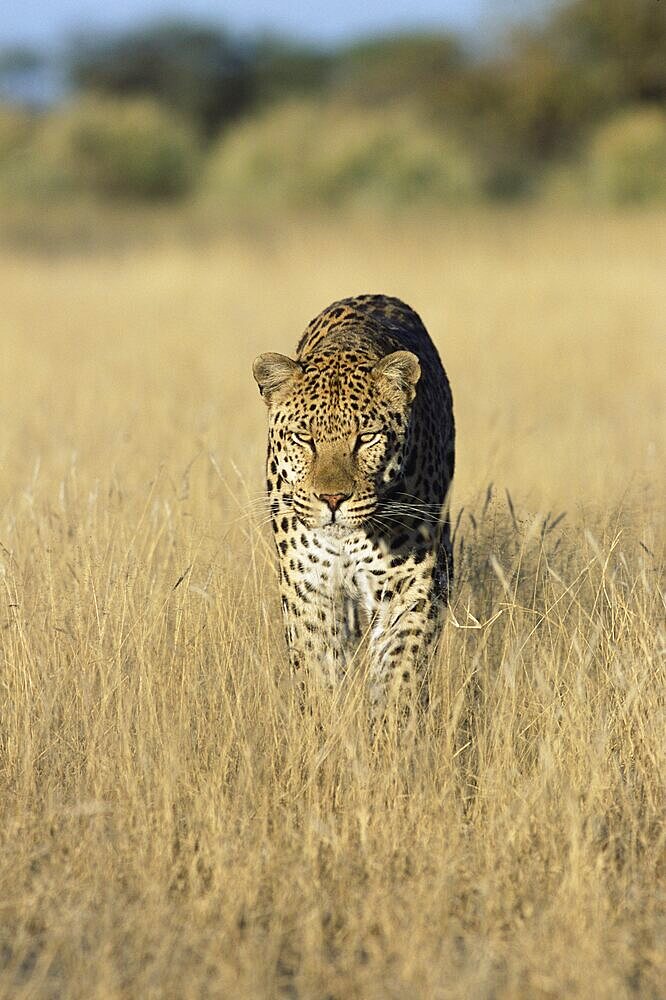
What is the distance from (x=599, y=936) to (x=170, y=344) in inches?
383

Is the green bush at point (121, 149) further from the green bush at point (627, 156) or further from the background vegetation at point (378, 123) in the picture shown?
the green bush at point (627, 156)

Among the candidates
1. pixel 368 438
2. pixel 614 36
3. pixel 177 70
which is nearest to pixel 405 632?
pixel 368 438

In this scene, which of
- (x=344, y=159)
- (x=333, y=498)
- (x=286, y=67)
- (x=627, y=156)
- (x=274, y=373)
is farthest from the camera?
(x=286, y=67)

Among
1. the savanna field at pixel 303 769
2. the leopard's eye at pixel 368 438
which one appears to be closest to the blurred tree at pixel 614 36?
the savanna field at pixel 303 769

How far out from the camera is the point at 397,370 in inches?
154

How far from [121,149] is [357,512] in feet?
74.7

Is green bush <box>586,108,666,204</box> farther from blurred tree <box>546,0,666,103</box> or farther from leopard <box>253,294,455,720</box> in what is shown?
leopard <box>253,294,455,720</box>

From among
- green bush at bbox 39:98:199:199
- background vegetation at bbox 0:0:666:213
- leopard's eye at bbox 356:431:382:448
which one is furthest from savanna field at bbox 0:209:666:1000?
green bush at bbox 39:98:199:199

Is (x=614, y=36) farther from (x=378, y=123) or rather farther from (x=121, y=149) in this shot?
(x=121, y=149)

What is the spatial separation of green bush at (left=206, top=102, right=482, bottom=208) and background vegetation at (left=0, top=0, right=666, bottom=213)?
0.03m

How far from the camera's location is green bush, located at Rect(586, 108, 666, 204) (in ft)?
65.1

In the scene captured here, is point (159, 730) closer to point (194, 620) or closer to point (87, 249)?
point (194, 620)

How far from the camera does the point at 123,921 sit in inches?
114

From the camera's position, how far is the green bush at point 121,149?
79.8 feet
